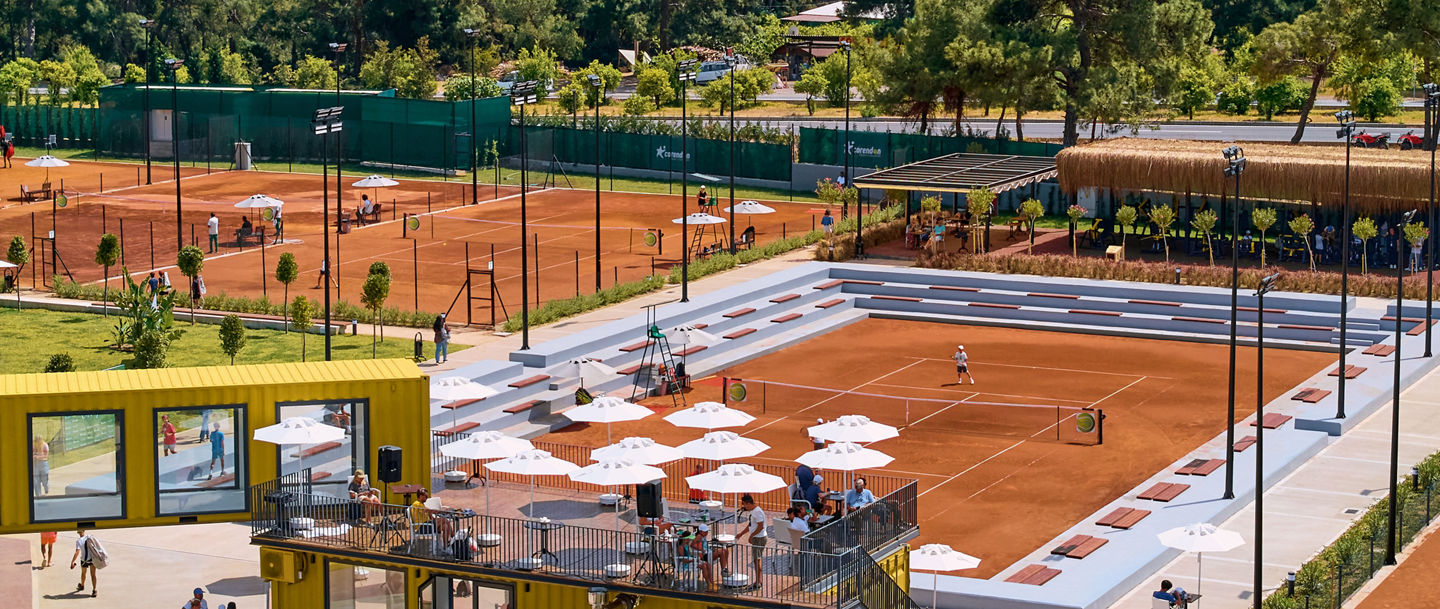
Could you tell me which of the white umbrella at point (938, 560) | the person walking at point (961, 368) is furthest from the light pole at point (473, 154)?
the white umbrella at point (938, 560)

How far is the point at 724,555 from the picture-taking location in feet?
96.3

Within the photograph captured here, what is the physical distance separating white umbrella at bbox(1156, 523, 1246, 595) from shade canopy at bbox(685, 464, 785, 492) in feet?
22.4

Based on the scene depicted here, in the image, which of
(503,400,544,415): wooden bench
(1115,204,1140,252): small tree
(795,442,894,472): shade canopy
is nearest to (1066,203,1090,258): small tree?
(1115,204,1140,252): small tree

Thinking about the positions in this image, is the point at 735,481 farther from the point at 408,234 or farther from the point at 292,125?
the point at 292,125

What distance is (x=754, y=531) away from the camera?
31328 mm

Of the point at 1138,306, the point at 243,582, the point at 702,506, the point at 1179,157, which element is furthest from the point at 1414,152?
the point at 243,582

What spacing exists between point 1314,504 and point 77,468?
2470 centimetres

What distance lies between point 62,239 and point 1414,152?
49692 millimetres

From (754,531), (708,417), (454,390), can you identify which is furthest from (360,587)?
(454,390)

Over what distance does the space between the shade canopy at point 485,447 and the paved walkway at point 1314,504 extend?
11.4 metres

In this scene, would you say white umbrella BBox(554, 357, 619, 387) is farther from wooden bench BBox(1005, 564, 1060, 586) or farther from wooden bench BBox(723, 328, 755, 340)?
wooden bench BBox(1005, 564, 1060, 586)

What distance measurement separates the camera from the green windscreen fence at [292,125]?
96625 mm

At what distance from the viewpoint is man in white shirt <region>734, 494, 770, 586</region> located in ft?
96.0

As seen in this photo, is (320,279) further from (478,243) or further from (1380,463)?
(1380,463)
